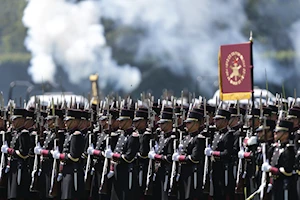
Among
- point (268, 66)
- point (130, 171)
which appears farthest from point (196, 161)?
point (268, 66)

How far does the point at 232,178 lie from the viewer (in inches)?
555

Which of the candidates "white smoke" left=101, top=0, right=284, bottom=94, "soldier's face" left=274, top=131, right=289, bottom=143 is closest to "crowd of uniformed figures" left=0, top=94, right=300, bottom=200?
"soldier's face" left=274, top=131, right=289, bottom=143

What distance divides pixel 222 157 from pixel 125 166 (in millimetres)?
1282

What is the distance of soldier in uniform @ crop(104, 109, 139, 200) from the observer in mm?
13469

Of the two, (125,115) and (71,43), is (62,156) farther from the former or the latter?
(71,43)

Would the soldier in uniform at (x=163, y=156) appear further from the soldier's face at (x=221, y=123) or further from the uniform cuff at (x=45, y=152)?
the uniform cuff at (x=45, y=152)

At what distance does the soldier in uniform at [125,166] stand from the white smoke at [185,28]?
62.2 ft

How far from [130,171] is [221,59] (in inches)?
75.5

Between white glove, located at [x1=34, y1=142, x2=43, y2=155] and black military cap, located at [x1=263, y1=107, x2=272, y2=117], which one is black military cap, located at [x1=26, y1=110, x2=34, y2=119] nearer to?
white glove, located at [x1=34, y1=142, x2=43, y2=155]

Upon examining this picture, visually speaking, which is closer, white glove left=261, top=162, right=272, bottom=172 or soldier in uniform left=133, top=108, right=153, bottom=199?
white glove left=261, top=162, right=272, bottom=172

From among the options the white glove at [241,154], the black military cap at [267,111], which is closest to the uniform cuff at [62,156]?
the white glove at [241,154]

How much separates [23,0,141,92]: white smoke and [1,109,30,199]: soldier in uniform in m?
19.1

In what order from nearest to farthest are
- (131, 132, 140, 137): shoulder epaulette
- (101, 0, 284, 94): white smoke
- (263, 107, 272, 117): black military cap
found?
(131, 132, 140, 137): shoulder epaulette
(263, 107, 272, 117): black military cap
(101, 0, 284, 94): white smoke

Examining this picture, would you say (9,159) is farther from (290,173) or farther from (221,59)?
(290,173)
